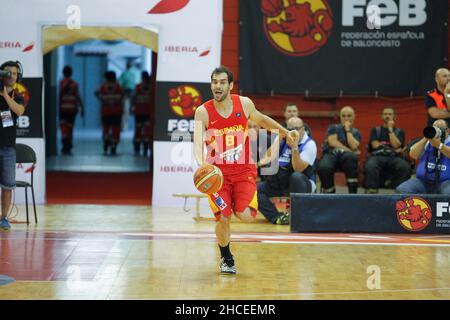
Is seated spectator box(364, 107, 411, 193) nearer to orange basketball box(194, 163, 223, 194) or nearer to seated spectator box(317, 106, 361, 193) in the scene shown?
seated spectator box(317, 106, 361, 193)

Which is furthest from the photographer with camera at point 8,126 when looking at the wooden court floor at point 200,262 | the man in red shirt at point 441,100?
the man in red shirt at point 441,100

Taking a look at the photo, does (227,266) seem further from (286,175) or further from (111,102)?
(111,102)

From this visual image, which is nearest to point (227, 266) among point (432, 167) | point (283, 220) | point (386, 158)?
point (283, 220)

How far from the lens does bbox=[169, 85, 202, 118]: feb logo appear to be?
1247cm

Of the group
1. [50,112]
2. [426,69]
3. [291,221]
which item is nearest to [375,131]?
[426,69]

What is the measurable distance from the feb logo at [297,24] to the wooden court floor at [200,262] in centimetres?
335

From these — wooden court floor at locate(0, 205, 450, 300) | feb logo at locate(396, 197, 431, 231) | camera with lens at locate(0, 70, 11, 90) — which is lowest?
wooden court floor at locate(0, 205, 450, 300)

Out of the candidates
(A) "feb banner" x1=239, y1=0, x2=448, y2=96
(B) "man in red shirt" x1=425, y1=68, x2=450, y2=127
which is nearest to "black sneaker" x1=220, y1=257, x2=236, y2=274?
(B) "man in red shirt" x1=425, y1=68, x2=450, y2=127

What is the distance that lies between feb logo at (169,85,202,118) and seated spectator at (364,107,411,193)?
8.61 feet

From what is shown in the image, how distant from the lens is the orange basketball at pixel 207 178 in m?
7.31

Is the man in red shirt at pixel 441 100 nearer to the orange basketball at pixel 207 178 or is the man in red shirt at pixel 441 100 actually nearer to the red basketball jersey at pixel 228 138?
the red basketball jersey at pixel 228 138

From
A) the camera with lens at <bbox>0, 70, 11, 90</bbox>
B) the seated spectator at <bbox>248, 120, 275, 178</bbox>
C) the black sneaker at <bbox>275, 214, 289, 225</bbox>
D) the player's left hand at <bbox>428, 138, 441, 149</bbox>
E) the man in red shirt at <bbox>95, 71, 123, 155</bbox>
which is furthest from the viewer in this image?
the man in red shirt at <bbox>95, 71, 123, 155</bbox>
